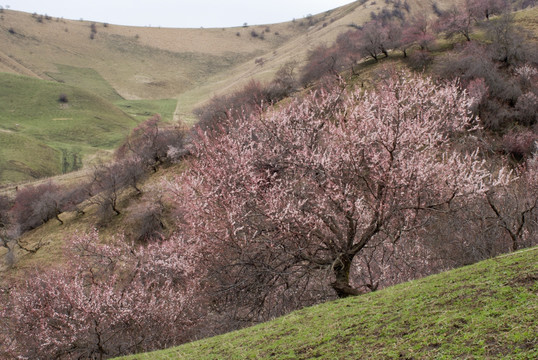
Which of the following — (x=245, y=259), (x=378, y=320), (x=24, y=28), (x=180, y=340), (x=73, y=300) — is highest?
(x=24, y=28)

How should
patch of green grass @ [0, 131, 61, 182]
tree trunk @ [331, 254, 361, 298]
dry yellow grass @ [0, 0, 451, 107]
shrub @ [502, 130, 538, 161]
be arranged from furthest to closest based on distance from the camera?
dry yellow grass @ [0, 0, 451, 107]
patch of green grass @ [0, 131, 61, 182]
shrub @ [502, 130, 538, 161]
tree trunk @ [331, 254, 361, 298]

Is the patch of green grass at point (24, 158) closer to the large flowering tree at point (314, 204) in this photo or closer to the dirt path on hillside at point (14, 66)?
the dirt path on hillside at point (14, 66)

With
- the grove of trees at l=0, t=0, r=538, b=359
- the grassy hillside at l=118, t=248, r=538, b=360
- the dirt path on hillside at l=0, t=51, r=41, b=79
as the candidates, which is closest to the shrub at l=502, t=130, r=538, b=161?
the grove of trees at l=0, t=0, r=538, b=359

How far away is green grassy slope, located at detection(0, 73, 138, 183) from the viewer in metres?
82.5

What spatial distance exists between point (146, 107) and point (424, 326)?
13697cm

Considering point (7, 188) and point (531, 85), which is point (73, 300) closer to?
point (531, 85)

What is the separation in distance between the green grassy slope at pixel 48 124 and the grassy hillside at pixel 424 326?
8539cm

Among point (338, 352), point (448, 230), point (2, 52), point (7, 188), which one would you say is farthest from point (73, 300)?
point (2, 52)

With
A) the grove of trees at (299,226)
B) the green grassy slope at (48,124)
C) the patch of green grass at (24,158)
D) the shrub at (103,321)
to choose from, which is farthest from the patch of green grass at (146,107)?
the shrub at (103,321)

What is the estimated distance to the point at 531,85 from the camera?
43000mm

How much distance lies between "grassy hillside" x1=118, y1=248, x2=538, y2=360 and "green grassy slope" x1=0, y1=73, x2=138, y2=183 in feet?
280

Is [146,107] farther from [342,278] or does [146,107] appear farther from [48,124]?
[342,278]

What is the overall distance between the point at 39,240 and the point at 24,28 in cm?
15426

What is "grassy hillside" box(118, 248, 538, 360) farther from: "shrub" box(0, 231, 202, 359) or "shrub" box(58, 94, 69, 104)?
"shrub" box(58, 94, 69, 104)
